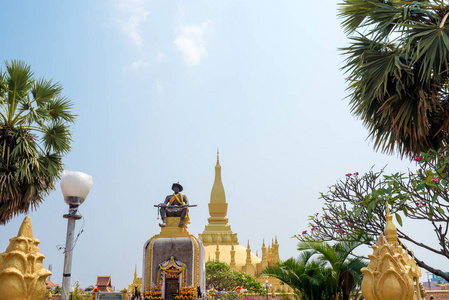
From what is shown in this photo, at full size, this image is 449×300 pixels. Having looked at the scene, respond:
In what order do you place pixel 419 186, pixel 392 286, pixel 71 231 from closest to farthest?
pixel 392 286 → pixel 71 231 → pixel 419 186

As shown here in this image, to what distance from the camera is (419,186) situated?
390 inches

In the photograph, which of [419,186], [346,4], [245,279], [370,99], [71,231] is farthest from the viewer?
[245,279]

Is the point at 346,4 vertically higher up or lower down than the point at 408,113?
higher up

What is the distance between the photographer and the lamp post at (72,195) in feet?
17.5

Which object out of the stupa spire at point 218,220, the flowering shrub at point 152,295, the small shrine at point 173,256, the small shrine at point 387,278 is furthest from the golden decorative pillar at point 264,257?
the small shrine at point 387,278

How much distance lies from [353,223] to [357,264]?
1191mm

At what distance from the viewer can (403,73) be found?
10.5m

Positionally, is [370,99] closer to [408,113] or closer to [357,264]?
[408,113]

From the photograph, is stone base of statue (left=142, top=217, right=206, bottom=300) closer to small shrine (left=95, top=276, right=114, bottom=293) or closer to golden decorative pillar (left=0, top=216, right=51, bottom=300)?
golden decorative pillar (left=0, top=216, right=51, bottom=300)

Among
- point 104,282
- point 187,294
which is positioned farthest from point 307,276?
point 104,282

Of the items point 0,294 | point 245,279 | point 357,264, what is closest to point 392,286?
point 0,294

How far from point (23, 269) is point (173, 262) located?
A: 10891 millimetres

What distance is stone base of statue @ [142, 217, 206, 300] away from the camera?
1377cm

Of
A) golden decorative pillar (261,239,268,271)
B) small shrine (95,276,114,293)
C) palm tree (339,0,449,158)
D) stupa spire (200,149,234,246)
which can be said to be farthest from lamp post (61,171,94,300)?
stupa spire (200,149,234,246)
